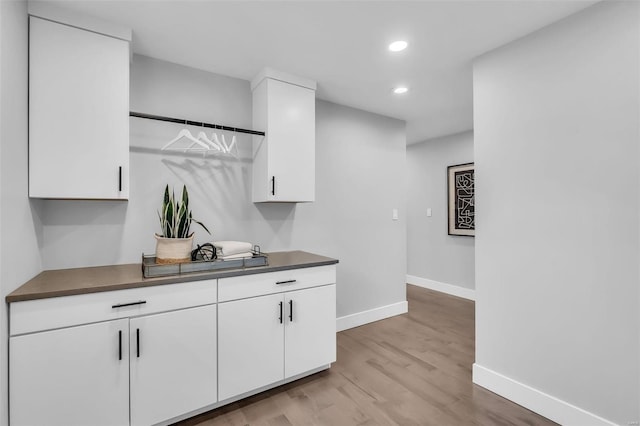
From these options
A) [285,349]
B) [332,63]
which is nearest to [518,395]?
[285,349]

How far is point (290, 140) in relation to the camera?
2570mm

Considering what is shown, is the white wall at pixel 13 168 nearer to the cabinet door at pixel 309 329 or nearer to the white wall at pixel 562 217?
the cabinet door at pixel 309 329

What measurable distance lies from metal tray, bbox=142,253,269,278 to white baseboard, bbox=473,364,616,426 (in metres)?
1.76

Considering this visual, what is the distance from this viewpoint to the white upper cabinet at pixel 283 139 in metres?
2.48

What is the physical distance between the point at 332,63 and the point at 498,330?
90.5 inches

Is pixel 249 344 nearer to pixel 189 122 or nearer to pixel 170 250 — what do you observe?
pixel 170 250

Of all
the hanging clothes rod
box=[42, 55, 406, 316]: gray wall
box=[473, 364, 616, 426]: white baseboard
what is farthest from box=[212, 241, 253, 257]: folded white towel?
box=[473, 364, 616, 426]: white baseboard

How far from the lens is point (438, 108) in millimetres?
3461

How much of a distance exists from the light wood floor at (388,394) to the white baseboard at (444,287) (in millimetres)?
1443

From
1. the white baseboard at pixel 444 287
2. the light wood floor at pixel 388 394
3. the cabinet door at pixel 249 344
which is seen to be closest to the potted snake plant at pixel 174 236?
the cabinet door at pixel 249 344

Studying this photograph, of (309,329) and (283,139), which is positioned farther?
(283,139)

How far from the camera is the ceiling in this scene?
1742 mm

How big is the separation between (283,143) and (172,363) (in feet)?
5.62

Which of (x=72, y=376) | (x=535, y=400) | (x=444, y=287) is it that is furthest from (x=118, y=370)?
(x=444, y=287)
